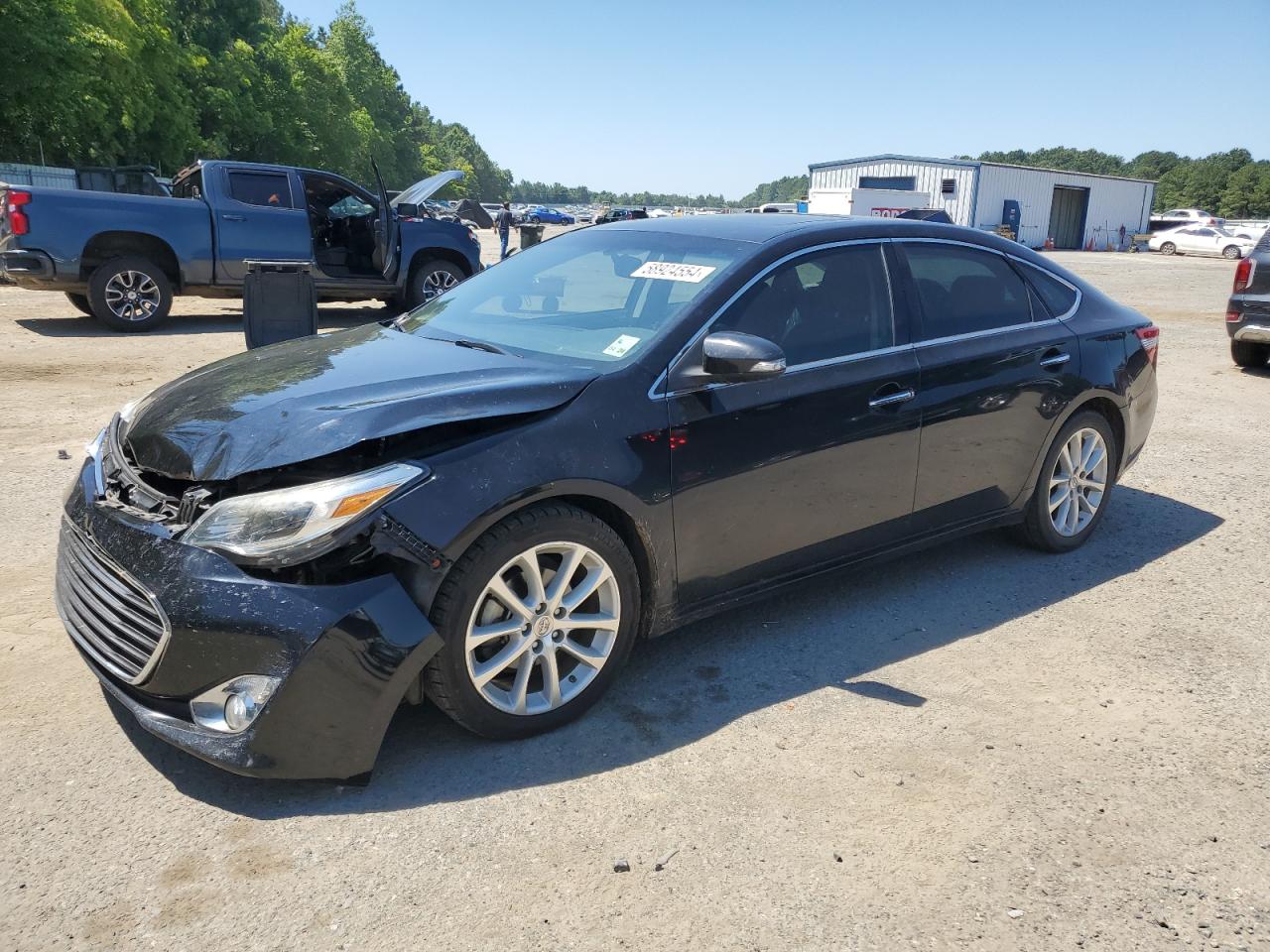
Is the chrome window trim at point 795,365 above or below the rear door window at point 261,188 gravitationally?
below

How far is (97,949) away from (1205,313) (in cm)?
2016

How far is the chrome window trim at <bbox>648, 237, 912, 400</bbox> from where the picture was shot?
132 inches

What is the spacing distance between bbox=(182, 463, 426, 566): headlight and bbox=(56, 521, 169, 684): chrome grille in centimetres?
26

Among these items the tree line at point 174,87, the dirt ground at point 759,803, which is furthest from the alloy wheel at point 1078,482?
the tree line at point 174,87

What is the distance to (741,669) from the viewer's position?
146 inches

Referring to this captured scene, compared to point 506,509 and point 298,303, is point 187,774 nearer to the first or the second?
point 506,509

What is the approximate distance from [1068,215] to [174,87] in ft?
158

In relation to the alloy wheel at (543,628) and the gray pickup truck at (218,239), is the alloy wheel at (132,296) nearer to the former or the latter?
the gray pickup truck at (218,239)

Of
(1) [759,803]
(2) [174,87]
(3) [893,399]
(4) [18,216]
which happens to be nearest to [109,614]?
(1) [759,803]

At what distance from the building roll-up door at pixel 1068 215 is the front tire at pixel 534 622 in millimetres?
59045

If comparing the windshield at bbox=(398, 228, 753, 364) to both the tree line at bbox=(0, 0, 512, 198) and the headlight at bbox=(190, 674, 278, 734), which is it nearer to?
the headlight at bbox=(190, 674, 278, 734)

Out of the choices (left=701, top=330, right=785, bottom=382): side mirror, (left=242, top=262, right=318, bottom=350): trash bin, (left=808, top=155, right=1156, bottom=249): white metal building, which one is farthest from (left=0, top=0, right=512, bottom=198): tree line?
(left=808, top=155, right=1156, bottom=249): white metal building

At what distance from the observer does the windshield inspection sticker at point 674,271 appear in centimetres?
371

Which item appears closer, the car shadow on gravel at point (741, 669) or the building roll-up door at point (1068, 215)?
the car shadow on gravel at point (741, 669)
